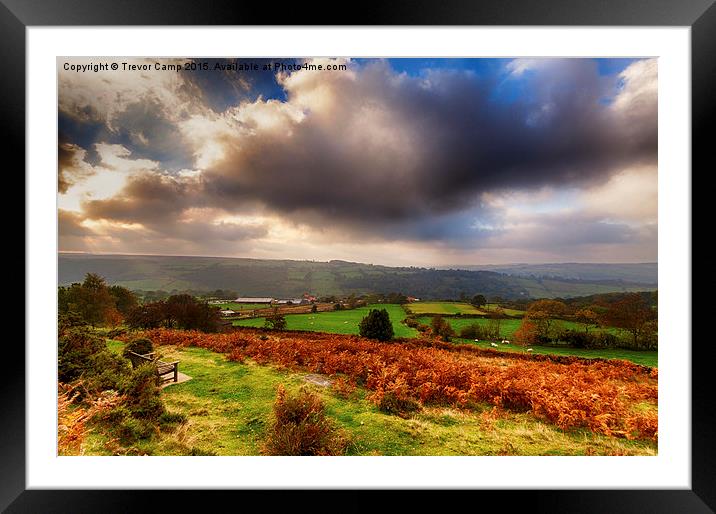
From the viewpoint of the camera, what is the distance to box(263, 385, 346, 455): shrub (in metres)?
1.97

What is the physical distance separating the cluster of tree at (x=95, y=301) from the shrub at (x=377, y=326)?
224 centimetres

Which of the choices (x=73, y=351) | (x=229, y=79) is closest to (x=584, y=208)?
(x=229, y=79)

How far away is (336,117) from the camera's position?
2.25 meters

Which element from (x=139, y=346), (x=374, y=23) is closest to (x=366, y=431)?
(x=139, y=346)

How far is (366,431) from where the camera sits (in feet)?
6.65

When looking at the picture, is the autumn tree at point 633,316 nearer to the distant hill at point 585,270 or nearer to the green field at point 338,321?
the distant hill at point 585,270

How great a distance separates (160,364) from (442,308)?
8.84 ft

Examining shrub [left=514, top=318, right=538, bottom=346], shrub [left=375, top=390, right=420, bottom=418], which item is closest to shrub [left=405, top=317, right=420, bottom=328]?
shrub [left=375, top=390, right=420, bottom=418]

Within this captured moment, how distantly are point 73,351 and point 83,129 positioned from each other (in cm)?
196

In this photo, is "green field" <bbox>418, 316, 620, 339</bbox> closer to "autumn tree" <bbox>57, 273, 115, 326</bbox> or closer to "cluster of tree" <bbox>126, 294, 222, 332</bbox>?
"cluster of tree" <bbox>126, 294, 222, 332</bbox>

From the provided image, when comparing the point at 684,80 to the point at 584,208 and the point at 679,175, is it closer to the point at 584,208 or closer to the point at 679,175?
the point at 679,175

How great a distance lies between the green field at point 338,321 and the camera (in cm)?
235

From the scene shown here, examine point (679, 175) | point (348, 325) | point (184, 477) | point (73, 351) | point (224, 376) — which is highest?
point (679, 175)

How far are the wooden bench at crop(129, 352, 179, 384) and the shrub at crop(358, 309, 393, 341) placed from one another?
1.74 m
